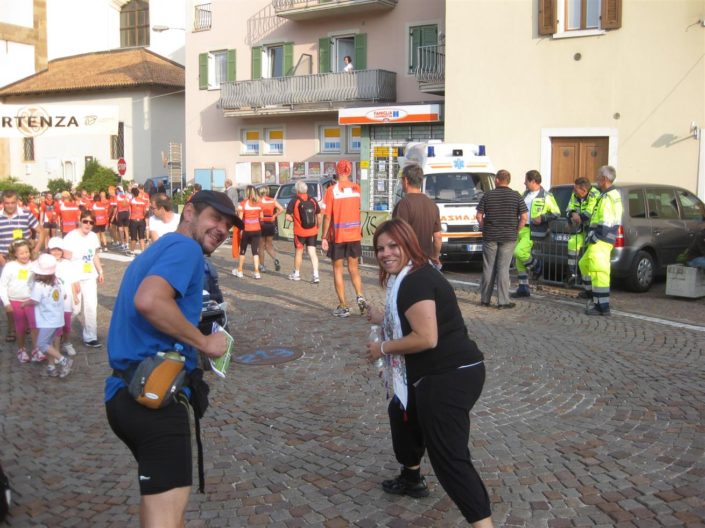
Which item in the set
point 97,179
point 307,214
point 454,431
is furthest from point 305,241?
point 97,179

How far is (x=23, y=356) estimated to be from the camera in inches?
334

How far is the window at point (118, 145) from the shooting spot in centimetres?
4162

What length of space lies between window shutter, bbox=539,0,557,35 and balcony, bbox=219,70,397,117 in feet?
31.9

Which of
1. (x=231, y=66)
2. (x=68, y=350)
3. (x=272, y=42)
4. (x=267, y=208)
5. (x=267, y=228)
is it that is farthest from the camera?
(x=231, y=66)

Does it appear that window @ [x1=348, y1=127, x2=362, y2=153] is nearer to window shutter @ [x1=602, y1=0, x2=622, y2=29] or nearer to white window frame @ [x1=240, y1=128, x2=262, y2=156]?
white window frame @ [x1=240, y1=128, x2=262, y2=156]

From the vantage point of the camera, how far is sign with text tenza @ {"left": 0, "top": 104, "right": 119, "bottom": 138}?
3497 centimetres

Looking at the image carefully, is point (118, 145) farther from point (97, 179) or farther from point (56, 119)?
point (56, 119)

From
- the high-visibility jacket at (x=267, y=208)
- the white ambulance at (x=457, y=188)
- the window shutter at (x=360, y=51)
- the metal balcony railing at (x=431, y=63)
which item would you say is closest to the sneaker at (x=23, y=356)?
the high-visibility jacket at (x=267, y=208)

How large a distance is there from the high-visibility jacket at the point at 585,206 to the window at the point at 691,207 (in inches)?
114

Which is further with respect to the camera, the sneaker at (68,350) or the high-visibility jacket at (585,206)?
the high-visibility jacket at (585,206)

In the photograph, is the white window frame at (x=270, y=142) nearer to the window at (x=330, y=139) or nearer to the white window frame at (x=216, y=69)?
the window at (x=330, y=139)

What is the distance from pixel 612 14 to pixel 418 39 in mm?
10818

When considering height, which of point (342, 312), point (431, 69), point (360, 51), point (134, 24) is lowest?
point (342, 312)

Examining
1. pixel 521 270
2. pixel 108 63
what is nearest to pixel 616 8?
pixel 521 270
